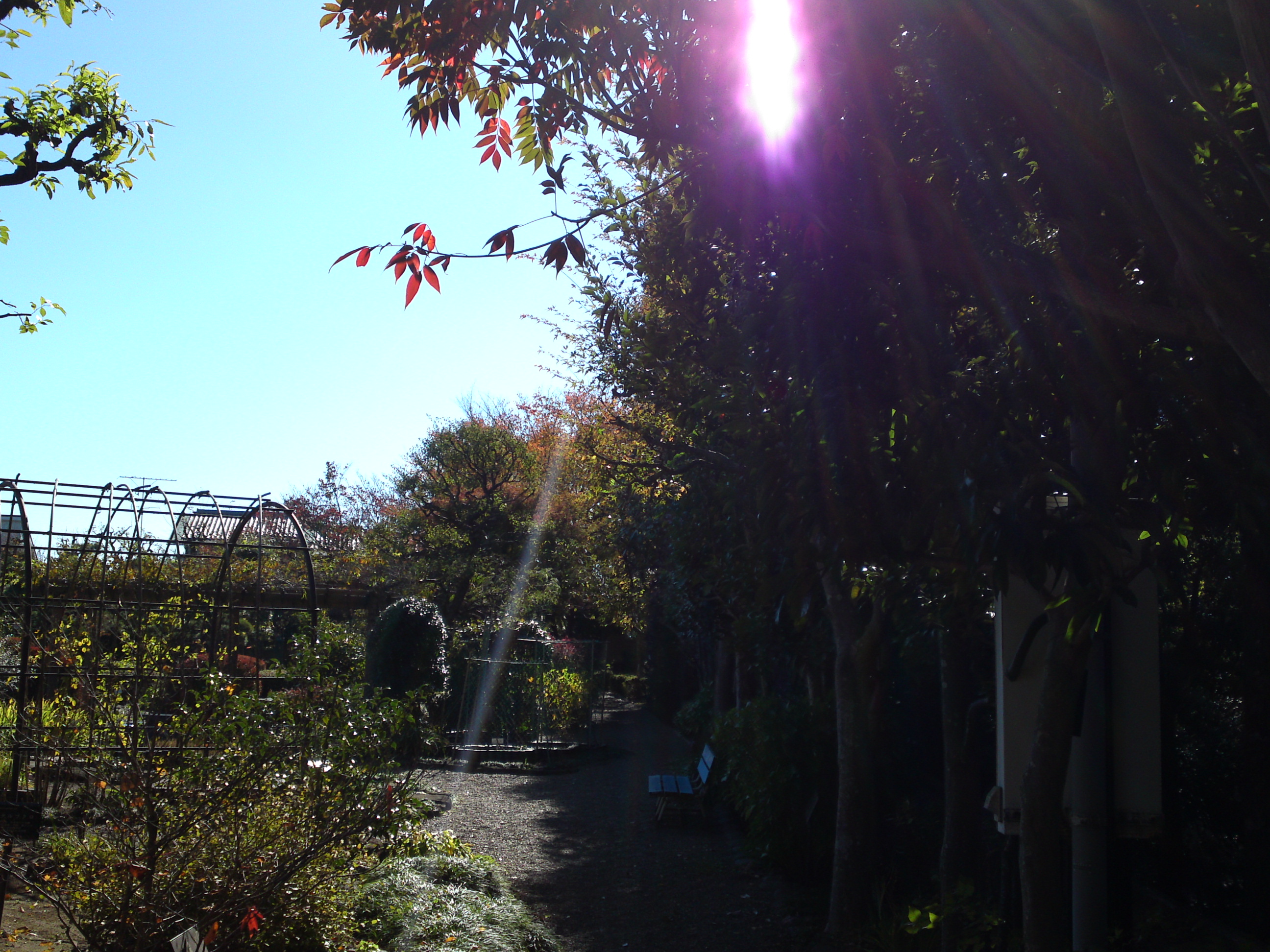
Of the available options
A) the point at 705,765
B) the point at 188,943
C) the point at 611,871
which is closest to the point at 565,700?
the point at 705,765

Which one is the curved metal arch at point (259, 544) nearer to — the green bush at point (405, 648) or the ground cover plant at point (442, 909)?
the ground cover plant at point (442, 909)

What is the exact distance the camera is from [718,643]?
1337 cm

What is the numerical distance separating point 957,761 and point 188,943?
4.13m

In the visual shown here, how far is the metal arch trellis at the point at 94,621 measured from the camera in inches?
180

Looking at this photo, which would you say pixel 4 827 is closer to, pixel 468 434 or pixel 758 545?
pixel 758 545

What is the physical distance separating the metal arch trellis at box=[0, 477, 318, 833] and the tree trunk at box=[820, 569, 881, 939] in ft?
12.2

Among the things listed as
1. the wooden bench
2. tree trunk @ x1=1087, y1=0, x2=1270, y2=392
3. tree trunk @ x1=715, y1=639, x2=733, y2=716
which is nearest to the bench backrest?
the wooden bench

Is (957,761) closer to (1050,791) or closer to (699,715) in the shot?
(1050,791)

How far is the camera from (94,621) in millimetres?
7379

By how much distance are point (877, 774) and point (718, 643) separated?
20.0ft

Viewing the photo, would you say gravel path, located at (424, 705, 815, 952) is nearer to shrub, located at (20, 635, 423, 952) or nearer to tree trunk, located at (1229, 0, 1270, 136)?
shrub, located at (20, 635, 423, 952)

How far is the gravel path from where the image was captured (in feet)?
21.1

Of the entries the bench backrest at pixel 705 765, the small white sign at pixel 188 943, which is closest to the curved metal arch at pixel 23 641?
the small white sign at pixel 188 943

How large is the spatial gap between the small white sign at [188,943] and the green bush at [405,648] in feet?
33.9
